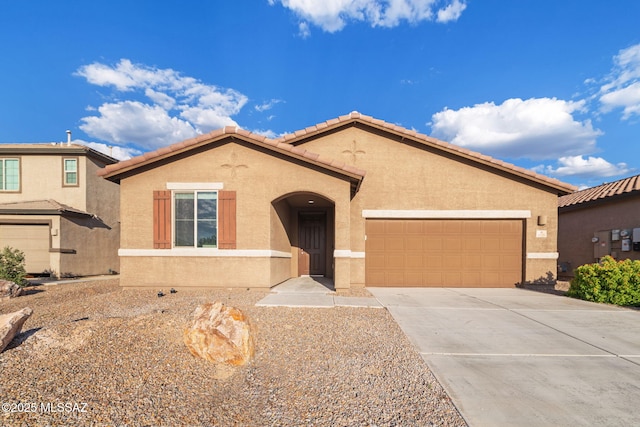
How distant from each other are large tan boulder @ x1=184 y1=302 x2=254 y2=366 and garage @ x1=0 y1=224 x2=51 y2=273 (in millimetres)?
13154

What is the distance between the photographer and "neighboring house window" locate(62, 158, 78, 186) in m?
14.1

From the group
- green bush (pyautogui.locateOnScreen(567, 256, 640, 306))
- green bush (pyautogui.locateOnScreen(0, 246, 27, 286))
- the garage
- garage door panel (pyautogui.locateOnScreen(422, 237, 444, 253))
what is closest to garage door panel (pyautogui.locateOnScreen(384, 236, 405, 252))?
garage door panel (pyautogui.locateOnScreen(422, 237, 444, 253))

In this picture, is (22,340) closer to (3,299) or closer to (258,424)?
(258,424)

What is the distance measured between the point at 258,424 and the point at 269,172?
6.80 meters

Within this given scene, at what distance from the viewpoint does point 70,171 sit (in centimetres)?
1414

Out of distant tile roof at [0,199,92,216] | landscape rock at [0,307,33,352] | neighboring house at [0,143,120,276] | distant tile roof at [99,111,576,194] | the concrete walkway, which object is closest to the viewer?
landscape rock at [0,307,33,352]

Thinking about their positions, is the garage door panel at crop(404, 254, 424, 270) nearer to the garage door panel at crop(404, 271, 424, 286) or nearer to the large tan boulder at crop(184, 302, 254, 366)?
the garage door panel at crop(404, 271, 424, 286)

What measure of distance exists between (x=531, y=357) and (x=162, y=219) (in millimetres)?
8945

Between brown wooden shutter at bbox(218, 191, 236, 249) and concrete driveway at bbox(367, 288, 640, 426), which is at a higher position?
brown wooden shutter at bbox(218, 191, 236, 249)

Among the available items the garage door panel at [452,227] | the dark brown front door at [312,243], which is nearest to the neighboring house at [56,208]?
the dark brown front door at [312,243]

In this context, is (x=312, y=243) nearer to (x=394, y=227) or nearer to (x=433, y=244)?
(x=394, y=227)

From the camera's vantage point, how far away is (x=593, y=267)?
817cm

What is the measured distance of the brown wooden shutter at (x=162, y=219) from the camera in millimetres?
8766

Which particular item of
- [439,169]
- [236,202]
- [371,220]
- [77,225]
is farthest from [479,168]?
[77,225]
